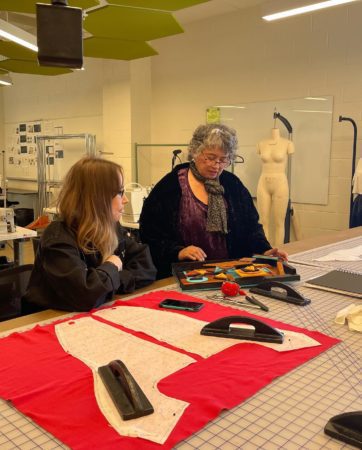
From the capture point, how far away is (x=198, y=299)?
1.36 meters

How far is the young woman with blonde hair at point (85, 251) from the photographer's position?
1253mm

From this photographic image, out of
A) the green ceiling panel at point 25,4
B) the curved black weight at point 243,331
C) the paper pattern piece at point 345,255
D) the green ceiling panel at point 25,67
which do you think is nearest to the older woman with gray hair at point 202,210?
the paper pattern piece at point 345,255

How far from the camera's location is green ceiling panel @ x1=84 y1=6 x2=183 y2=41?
2619 mm

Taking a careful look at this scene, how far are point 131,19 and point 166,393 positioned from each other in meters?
2.52

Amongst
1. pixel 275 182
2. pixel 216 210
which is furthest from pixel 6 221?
pixel 275 182

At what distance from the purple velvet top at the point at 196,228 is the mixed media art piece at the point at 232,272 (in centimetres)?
31

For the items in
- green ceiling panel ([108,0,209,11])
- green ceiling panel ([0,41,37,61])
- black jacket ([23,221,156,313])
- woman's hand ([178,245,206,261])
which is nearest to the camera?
black jacket ([23,221,156,313])

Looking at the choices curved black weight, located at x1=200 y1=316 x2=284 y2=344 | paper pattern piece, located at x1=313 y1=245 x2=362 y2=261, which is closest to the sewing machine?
paper pattern piece, located at x1=313 y1=245 x2=362 y2=261

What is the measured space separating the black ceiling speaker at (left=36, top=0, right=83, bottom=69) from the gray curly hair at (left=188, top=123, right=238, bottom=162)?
93 cm

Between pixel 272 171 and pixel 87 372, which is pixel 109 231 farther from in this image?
pixel 272 171

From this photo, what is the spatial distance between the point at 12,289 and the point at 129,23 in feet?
6.59

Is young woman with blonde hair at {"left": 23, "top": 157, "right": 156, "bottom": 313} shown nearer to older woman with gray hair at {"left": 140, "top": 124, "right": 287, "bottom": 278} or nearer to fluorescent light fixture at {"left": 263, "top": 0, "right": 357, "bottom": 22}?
older woman with gray hair at {"left": 140, "top": 124, "right": 287, "bottom": 278}

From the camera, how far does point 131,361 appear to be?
91cm

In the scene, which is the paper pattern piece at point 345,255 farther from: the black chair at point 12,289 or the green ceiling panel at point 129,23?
the green ceiling panel at point 129,23
